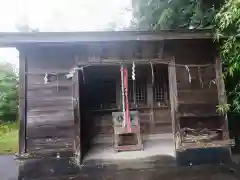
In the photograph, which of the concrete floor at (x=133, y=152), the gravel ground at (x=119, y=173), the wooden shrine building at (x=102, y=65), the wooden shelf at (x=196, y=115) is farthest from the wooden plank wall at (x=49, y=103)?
the wooden shelf at (x=196, y=115)

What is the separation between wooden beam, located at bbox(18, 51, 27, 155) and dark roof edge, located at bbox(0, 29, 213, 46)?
478 millimetres

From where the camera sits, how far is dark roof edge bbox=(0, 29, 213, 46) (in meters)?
5.26

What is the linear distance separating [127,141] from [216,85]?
3.12 meters

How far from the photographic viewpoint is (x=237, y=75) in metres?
7.04

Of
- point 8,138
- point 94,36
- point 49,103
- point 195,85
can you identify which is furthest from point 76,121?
point 8,138

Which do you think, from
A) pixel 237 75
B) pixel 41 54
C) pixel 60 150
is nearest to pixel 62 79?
pixel 41 54

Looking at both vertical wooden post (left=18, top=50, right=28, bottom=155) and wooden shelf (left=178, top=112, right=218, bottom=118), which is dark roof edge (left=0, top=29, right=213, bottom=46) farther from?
wooden shelf (left=178, top=112, right=218, bottom=118)

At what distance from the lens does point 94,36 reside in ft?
17.8

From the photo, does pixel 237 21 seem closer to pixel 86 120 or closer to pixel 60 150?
pixel 60 150

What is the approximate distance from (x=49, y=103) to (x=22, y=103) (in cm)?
60

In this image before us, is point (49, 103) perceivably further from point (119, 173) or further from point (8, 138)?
point (8, 138)

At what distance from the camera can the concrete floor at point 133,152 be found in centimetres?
639

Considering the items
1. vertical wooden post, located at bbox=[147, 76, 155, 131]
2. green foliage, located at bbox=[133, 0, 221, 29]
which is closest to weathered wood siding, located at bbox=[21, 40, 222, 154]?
vertical wooden post, located at bbox=[147, 76, 155, 131]

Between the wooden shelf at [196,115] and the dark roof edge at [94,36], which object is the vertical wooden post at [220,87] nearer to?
the wooden shelf at [196,115]
